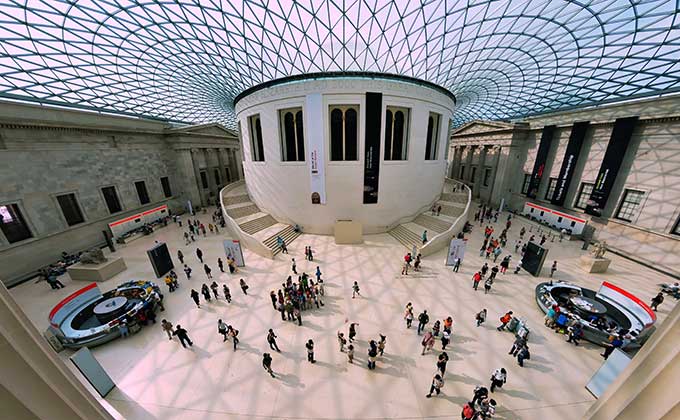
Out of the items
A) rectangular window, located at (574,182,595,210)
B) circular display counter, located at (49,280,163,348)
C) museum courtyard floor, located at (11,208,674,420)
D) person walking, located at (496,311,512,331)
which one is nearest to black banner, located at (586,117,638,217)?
rectangular window, located at (574,182,595,210)

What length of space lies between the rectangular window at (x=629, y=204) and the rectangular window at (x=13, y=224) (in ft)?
150

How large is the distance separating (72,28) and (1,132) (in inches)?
369

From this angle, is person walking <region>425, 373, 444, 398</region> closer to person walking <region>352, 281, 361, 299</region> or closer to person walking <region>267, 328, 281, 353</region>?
person walking <region>352, 281, 361, 299</region>

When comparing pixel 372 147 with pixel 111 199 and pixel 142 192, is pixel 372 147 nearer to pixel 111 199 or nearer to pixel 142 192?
pixel 111 199

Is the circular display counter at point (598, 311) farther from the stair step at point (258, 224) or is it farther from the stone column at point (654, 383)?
the stair step at point (258, 224)

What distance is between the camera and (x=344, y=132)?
1902 cm

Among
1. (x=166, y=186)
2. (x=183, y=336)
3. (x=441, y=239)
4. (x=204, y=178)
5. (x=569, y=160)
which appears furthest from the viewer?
(x=204, y=178)

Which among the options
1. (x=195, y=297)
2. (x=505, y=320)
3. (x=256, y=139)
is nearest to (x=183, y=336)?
(x=195, y=297)

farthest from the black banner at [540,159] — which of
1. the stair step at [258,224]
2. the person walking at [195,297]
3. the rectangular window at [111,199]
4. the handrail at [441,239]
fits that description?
the rectangular window at [111,199]

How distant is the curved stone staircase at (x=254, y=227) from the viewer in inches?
704

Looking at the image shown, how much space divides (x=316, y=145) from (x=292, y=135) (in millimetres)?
3264

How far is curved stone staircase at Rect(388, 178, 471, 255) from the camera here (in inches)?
704

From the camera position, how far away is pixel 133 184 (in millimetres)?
23047

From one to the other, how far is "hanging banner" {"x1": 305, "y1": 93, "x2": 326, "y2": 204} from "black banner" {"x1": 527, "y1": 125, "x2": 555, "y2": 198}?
24.8 meters
